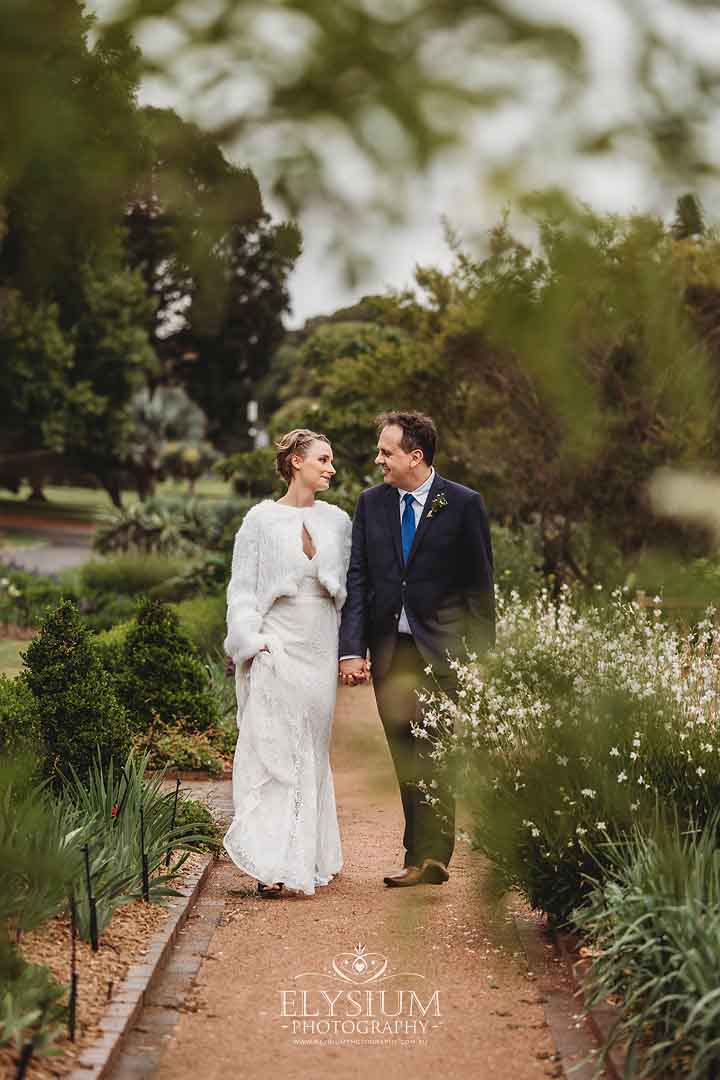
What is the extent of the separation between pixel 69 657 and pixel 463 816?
2.36 metres

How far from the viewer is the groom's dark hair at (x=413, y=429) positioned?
17.6 ft

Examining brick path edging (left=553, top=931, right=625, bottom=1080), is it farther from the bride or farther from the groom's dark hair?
the groom's dark hair

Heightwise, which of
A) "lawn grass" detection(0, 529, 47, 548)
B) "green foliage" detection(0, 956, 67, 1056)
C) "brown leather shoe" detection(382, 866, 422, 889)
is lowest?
"lawn grass" detection(0, 529, 47, 548)

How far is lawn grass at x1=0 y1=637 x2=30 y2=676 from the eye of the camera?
11.0 m

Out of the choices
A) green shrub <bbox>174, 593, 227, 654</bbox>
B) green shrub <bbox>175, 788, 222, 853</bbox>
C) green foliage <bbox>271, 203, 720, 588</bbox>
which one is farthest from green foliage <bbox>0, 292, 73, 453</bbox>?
green shrub <bbox>174, 593, 227, 654</bbox>

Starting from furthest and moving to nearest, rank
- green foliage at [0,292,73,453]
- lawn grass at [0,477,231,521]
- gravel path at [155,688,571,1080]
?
lawn grass at [0,477,231,521]
gravel path at [155,688,571,1080]
green foliage at [0,292,73,453]

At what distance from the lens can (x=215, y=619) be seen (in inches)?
461

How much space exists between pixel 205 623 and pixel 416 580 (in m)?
6.28

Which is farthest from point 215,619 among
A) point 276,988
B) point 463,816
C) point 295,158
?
point 295,158

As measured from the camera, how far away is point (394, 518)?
542 cm

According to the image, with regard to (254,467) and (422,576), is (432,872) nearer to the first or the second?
(422,576)

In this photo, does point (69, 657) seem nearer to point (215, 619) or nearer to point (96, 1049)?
point (96, 1049)

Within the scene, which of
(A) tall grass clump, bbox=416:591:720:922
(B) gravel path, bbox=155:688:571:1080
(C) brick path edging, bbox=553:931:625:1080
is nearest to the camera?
(A) tall grass clump, bbox=416:591:720:922

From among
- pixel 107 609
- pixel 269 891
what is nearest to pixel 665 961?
pixel 269 891
